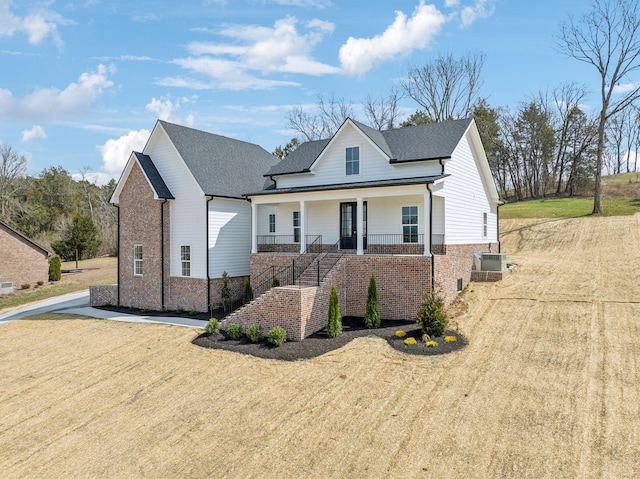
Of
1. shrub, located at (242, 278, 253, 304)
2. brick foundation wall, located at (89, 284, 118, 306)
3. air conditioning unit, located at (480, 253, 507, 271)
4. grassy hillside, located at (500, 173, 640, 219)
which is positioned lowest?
brick foundation wall, located at (89, 284, 118, 306)

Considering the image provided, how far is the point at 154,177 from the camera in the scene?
2048cm

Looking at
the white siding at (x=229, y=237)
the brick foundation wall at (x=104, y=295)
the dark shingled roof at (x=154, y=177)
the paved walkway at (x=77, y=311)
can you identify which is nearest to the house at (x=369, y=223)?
the white siding at (x=229, y=237)

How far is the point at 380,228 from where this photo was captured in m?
18.5

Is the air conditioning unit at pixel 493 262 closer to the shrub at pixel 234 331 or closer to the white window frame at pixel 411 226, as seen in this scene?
the white window frame at pixel 411 226

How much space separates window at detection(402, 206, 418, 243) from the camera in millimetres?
17766

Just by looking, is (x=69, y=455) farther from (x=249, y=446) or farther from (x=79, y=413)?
(x=249, y=446)

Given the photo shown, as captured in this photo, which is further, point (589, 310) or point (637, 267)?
point (637, 267)

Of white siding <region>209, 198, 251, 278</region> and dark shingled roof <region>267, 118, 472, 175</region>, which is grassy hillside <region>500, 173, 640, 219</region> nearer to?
dark shingled roof <region>267, 118, 472, 175</region>

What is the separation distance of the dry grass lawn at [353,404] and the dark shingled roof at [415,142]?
631 centimetres

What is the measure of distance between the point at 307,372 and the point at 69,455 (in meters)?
5.68

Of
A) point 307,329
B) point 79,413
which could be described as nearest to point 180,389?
point 79,413

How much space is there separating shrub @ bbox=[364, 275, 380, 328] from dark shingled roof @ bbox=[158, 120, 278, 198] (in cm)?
886

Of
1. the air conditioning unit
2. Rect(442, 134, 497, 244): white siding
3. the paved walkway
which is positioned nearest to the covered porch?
Rect(442, 134, 497, 244): white siding

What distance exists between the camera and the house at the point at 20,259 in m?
30.1
